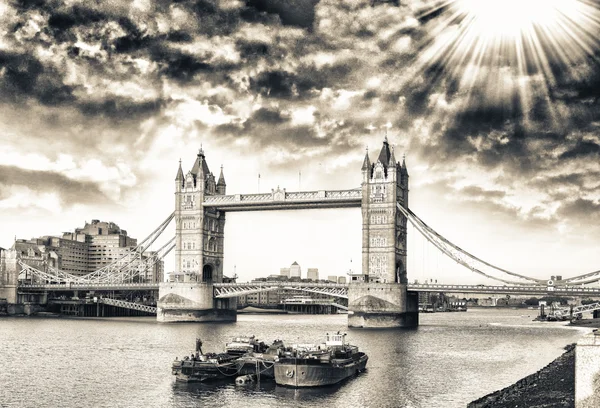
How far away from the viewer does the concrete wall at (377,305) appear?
98062 mm

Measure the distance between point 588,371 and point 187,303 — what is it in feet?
313

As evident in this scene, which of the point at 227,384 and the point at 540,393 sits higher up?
the point at 540,393

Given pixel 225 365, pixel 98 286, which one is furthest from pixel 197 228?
pixel 225 365

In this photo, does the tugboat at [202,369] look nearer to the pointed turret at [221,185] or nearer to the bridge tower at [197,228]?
the bridge tower at [197,228]

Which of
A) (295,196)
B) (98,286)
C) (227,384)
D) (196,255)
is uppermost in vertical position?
(295,196)

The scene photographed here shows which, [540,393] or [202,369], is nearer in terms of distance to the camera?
[540,393]

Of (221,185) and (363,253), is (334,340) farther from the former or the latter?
(221,185)

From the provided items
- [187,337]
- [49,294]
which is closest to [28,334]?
[187,337]

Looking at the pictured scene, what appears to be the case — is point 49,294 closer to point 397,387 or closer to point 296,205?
point 296,205

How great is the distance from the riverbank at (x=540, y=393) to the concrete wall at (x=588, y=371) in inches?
358

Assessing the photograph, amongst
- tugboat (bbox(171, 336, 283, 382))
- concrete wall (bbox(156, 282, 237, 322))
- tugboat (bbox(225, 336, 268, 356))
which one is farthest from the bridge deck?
tugboat (bbox(171, 336, 283, 382))

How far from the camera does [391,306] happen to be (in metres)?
98.2

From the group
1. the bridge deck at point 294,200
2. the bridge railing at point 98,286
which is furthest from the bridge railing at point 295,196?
the bridge railing at point 98,286

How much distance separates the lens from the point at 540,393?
34.8 m
